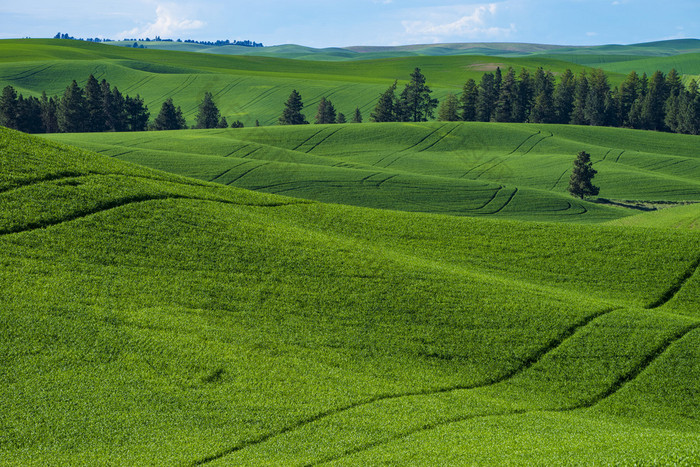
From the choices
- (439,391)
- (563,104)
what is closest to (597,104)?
(563,104)

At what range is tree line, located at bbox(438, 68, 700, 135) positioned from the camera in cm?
13475

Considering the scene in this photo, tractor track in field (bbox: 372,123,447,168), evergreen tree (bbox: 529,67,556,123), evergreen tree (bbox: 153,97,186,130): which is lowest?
tractor track in field (bbox: 372,123,447,168)

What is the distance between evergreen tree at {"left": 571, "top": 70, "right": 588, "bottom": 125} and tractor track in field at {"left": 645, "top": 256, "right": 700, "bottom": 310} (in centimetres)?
11667

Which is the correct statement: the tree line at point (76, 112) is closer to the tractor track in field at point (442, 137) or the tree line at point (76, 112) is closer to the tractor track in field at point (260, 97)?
the tractor track in field at point (260, 97)

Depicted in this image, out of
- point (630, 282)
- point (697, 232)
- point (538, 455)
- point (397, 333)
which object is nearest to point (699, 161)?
point (697, 232)

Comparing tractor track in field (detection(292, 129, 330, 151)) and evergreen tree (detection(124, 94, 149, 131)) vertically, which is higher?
evergreen tree (detection(124, 94, 149, 131))

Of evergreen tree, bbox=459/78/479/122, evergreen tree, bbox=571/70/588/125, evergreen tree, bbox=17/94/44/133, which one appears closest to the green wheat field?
evergreen tree, bbox=17/94/44/133

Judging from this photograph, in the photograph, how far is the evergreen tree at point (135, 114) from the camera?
394ft

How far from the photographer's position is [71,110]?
378 feet

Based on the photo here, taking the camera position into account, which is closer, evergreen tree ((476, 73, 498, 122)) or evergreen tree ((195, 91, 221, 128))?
evergreen tree ((195, 91, 221, 128))

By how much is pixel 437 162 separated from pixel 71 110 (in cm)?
6886

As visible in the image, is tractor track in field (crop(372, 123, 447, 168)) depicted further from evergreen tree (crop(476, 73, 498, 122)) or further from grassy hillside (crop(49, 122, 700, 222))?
evergreen tree (crop(476, 73, 498, 122))

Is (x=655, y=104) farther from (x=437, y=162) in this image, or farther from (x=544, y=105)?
(x=437, y=162)

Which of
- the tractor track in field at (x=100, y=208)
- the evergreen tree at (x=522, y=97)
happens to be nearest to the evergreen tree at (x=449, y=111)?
the evergreen tree at (x=522, y=97)
